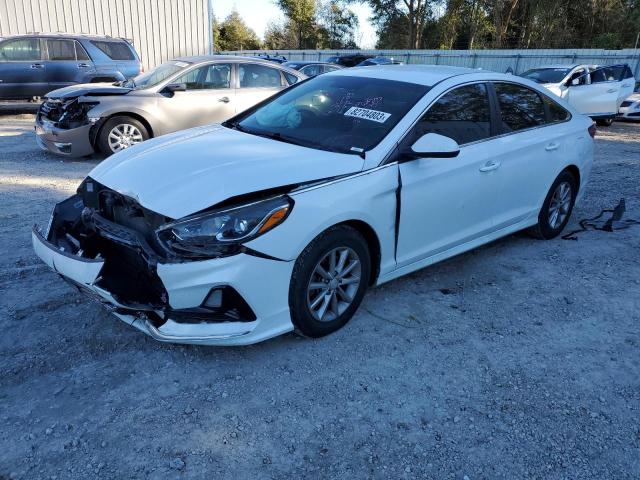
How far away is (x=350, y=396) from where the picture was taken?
296cm

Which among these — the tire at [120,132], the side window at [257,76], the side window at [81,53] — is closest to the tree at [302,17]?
the side window at [81,53]

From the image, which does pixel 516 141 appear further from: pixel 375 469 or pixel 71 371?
pixel 71 371

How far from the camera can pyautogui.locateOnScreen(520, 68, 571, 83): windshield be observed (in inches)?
521

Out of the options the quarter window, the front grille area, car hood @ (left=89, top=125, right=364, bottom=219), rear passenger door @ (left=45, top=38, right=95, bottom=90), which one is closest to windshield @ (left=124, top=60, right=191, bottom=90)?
the quarter window

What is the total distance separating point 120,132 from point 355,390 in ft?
21.1

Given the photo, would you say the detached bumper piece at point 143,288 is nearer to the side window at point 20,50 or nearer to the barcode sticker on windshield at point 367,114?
the barcode sticker on windshield at point 367,114

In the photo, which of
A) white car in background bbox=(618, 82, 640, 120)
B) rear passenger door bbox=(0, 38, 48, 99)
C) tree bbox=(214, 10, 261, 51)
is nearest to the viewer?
rear passenger door bbox=(0, 38, 48, 99)

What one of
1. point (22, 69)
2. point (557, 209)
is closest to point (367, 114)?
point (557, 209)

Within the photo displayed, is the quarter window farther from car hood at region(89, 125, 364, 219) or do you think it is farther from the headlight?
the headlight

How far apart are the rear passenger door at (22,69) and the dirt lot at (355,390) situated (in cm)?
953

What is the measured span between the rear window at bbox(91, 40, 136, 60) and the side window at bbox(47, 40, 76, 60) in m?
0.54

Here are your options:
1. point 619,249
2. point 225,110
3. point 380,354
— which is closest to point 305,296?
point 380,354

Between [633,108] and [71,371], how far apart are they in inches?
623

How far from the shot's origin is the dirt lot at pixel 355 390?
2.51 metres
